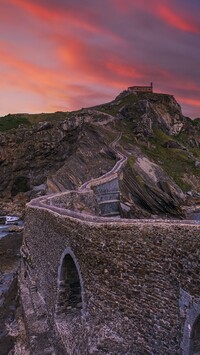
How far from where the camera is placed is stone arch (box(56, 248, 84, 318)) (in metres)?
16.6

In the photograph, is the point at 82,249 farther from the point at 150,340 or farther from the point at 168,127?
the point at 168,127

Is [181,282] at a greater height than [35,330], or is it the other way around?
[181,282]

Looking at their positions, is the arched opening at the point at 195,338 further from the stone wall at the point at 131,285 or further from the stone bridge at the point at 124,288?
the stone wall at the point at 131,285

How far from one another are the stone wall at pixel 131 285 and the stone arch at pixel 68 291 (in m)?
0.80

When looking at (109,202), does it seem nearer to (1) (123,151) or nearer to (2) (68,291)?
(2) (68,291)

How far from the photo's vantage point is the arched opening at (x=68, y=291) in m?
16.6

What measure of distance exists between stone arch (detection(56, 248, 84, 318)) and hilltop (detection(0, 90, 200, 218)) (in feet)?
82.8

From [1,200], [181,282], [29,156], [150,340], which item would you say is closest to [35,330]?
[150,340]

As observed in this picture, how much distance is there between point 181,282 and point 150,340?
234 cm

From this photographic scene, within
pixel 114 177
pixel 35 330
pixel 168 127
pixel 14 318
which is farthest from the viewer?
pixel 168 127

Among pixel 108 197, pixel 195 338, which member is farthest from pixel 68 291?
pixel 108 197

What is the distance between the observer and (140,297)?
1209 centimetres

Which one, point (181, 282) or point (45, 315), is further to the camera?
point (45, 315)

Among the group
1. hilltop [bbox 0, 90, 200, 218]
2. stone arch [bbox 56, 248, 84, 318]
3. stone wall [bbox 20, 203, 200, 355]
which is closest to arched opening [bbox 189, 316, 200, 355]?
stone wall [bbox 20, 203, 200, 355]
